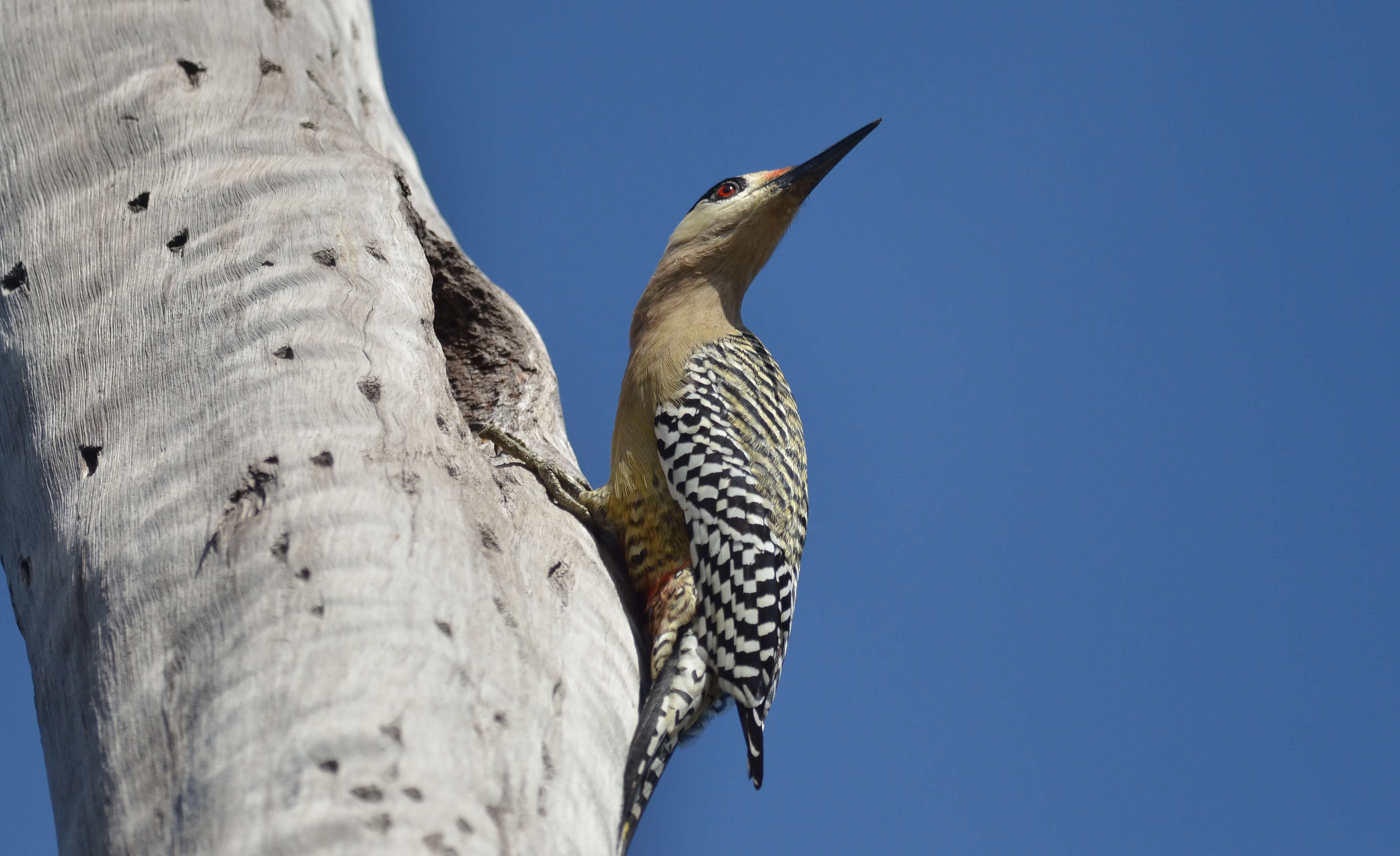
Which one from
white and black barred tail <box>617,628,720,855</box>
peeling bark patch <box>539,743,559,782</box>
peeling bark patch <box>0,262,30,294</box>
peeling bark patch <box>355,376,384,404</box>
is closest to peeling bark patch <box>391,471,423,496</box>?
peeling bark patch <box>355,376,384,404</box>

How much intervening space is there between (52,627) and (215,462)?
1.86 feet

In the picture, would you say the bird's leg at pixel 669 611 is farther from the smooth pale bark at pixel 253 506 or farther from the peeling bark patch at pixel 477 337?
the peeling bark patch at pixel 477 337

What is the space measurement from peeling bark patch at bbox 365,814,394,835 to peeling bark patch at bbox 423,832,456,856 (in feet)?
0.21

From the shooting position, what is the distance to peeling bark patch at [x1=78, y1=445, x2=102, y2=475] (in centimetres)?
251

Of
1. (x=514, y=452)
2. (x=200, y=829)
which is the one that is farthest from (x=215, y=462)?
(x=514, y=452)

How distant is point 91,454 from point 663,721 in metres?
1.61

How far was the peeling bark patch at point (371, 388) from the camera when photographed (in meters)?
2.56

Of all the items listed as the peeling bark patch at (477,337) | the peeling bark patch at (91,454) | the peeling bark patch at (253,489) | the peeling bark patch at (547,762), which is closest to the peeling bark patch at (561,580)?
the peeling bark patch at (547,762)

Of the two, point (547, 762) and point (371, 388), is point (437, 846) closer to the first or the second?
point (547, 762)

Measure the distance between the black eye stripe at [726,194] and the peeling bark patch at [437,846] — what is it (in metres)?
3.59

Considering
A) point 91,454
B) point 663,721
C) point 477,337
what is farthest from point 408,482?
point 477,337

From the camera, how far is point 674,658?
3.12 meters

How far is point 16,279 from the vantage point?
114 inches

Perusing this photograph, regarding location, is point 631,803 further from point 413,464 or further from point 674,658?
point 413,464
